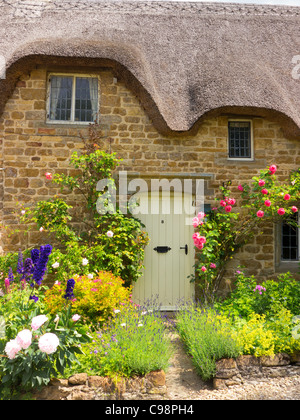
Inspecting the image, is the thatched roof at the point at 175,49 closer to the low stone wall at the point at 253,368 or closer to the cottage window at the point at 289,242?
the cottage window at the point at 289,242

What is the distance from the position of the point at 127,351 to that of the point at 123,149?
12.2ft

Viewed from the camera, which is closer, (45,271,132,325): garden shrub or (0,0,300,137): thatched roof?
(45,271,132,325): garden shrub

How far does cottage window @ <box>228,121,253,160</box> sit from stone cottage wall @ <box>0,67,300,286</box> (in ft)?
0.47

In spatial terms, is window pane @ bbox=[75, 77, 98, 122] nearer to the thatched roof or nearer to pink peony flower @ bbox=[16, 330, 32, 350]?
the thatched roof

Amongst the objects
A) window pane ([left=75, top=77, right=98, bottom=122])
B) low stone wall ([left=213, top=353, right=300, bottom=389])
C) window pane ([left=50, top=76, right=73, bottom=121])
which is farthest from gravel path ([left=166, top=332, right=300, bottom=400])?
window pane ([left=50, top=76, right=73, bottom=121])

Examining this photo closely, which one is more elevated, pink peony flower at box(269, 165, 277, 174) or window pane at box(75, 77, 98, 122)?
window pane at box(75, 77, 98, 122)

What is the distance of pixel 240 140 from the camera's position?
644cm

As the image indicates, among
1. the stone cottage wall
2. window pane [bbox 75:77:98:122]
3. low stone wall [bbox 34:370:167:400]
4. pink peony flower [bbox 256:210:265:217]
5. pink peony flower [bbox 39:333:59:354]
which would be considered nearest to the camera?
pink peony flower [bbox 39:333:59:354]

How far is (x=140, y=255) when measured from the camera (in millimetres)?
5762

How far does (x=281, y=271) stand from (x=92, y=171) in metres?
3.85

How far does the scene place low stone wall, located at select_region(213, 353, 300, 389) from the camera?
11.6ft
